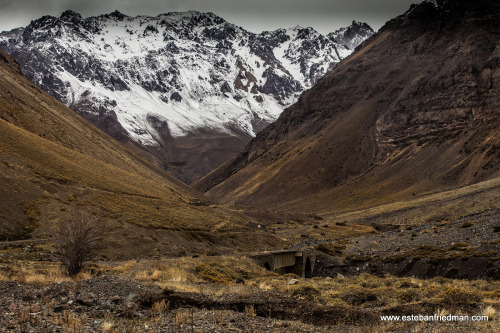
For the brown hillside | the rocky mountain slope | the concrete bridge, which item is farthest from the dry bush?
the rocky mountain slope

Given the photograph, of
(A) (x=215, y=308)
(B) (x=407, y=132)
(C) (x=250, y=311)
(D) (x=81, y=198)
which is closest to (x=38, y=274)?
(A) (x=215, y=308)

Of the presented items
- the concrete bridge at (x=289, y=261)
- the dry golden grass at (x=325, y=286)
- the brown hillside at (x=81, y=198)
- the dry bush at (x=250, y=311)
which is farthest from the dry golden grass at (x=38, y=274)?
the concrete bridge at (x=289, y=261)

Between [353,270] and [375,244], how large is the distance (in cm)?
1102

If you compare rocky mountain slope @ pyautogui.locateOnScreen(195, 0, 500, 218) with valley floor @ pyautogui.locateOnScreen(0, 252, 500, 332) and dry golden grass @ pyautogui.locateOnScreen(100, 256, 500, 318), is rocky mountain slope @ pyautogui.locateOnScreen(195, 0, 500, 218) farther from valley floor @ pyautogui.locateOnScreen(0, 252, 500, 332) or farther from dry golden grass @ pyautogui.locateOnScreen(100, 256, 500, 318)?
valley floor @ pyautogui.locateOnScreen(0, 252, 500, 332)

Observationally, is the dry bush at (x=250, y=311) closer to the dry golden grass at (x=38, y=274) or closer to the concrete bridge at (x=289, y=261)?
the dry golden grass at (x=38, y=274)

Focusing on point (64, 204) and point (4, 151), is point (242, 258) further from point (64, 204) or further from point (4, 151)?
point (4, 151)

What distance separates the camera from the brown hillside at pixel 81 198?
44.4 m

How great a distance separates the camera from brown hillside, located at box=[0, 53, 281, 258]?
44.4 metres

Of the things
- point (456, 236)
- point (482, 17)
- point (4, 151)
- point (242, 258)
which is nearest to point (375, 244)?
point (456, 236)

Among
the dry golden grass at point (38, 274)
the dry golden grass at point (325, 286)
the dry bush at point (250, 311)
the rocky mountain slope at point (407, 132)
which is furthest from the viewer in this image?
the rocky mountain slope at point (407, 132)

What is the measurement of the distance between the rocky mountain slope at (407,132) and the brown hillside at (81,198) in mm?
59834

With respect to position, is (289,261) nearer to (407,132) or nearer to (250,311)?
(250,311)

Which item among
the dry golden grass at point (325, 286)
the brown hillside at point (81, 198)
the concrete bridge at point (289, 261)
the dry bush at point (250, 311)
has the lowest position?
the dry bush at point (250, 311)

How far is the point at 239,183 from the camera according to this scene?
638 ft
